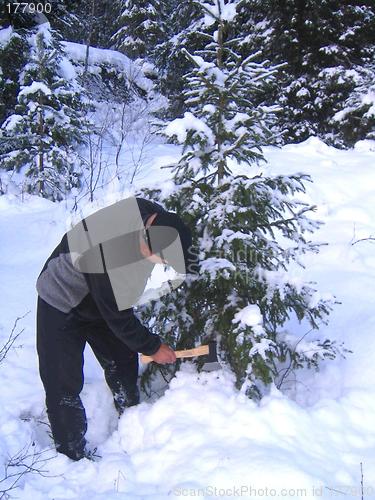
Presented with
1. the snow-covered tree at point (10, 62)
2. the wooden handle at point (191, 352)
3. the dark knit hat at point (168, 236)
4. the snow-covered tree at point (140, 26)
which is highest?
the snow-covered tree at point (140, 26)

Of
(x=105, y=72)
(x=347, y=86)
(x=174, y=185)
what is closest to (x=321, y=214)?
(x=174, y=185)

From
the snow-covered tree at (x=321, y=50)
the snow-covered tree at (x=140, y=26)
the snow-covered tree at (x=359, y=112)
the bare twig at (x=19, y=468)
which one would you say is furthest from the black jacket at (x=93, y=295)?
the snow-covered tree at (x=140, y=26)

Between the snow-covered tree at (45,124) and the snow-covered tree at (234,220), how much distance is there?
575 centimetres

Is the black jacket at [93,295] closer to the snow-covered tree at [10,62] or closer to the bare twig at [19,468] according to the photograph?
the bare twig at [19,468]

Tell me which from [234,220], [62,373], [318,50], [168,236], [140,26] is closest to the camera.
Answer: [168,236]

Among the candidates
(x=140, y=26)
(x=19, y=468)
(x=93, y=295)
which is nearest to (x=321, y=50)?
Answer: (x=140, y=26)

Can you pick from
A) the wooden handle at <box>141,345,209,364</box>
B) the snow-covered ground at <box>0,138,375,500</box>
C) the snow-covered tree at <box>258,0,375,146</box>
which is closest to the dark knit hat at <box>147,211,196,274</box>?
the wooden handle at <box>141,345,209,364</box>

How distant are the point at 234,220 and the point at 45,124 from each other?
20.9 feet

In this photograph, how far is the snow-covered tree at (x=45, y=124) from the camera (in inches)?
319

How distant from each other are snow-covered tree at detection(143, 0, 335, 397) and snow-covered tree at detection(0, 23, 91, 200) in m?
5.75

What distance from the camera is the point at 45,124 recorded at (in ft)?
27.3

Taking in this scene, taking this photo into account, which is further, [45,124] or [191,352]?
[45,124]

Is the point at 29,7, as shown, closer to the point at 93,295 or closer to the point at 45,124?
the point at 45,124

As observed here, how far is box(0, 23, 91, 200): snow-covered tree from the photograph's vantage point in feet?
26.6
